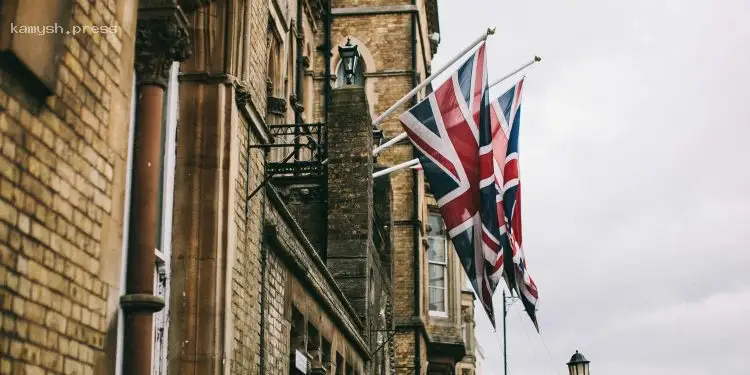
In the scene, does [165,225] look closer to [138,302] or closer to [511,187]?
[138,302]

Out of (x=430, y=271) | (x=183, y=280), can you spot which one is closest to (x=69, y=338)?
(x=183, y=280)

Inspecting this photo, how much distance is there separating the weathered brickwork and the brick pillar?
12923mm

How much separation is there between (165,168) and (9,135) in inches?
184

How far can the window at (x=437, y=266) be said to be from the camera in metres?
35.4

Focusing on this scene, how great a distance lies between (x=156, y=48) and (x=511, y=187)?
12215 mm

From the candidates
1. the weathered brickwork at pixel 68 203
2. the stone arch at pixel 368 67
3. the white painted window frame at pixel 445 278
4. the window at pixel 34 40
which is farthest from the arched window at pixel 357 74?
the window at pixel 34 40

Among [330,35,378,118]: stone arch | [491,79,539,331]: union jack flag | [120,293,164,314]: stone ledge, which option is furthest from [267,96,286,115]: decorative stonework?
[120,293,164,314]: stone ledge

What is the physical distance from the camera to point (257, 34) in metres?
13.4

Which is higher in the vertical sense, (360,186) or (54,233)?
(360,186)

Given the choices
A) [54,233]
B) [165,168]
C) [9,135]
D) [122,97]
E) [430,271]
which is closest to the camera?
[9,135]

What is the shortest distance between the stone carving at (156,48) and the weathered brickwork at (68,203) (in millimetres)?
609

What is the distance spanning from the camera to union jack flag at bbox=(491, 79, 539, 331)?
2070 centimetres

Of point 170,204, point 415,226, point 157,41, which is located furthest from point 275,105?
point 157,41

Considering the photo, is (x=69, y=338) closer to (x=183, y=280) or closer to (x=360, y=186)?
(x=183, y=280)
